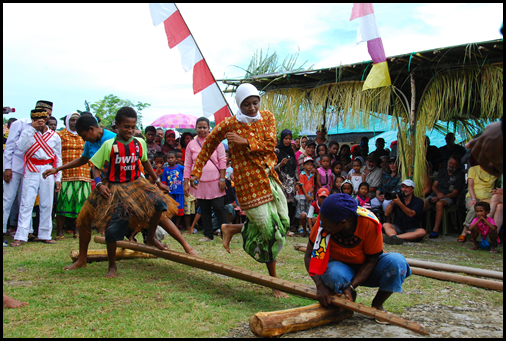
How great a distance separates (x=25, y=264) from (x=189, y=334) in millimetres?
3192

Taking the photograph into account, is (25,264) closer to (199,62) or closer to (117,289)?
(117,289)

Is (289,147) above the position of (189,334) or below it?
above

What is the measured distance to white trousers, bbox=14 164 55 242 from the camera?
6254 mm

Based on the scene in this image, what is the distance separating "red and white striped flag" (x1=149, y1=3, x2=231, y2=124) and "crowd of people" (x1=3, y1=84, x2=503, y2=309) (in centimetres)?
95

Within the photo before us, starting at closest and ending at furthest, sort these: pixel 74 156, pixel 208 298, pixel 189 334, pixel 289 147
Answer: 1. pixel 189 334
2. pixel 208 298
3. pixel 74 156
4. pixel 289 147

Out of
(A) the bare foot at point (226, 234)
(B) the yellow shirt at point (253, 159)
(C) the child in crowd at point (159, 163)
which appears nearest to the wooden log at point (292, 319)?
(B) the yellow shirt at point (253, 159)

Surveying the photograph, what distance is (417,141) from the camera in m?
7.79

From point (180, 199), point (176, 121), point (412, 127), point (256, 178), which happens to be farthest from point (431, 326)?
point (176, 121)

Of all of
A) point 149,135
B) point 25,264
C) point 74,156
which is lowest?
point 25,264

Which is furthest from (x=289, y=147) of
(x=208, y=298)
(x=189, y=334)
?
(x=189, y=334)

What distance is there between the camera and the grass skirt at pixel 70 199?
6895 mm

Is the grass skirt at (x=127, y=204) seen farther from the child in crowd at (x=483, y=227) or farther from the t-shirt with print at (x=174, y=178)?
the child in crowd at (x=483, y=227)

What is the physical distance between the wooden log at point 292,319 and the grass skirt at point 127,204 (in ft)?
6.92

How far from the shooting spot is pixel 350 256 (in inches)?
119
